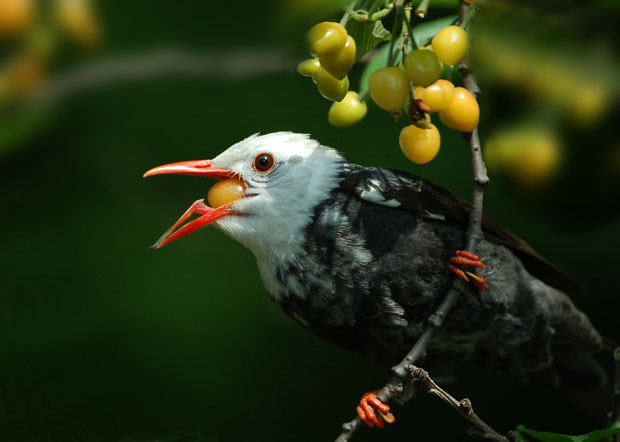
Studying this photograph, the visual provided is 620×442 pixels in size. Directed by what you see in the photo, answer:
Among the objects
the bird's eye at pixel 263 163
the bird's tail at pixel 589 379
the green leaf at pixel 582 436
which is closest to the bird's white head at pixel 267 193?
the bird's eye at pixel 263 163

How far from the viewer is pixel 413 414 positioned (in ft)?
4.36

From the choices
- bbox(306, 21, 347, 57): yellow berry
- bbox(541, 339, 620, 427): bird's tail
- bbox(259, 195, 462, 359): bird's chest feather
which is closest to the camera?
bbox(306, 21, 347, 57): yellow berry

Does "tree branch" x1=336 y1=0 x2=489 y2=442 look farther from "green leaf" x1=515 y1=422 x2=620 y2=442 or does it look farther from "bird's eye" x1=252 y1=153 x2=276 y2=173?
"bird's eye" x1=252 y1=153 x2=276 y2=173

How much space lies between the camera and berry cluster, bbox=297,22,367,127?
0.68m

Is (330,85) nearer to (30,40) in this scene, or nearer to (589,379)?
(30,40)

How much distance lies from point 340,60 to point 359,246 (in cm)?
41

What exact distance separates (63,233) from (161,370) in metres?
0.31

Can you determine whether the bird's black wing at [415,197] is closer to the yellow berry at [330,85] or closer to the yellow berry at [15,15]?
the yellow berry at [330,85]

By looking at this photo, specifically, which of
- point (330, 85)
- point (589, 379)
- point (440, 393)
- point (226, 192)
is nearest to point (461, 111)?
point (330, 85)

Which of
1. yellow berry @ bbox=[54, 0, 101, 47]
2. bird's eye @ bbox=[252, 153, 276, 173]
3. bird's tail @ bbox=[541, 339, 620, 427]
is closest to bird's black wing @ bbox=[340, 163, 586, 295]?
bird's eye @ bbox=[252, 153, 276, 173]

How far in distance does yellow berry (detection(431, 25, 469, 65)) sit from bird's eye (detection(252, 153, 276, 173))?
0.40 metres

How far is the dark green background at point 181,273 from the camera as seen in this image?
92 cm

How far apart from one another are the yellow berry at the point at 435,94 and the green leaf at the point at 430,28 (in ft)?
0.37

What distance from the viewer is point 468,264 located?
1029 mm
